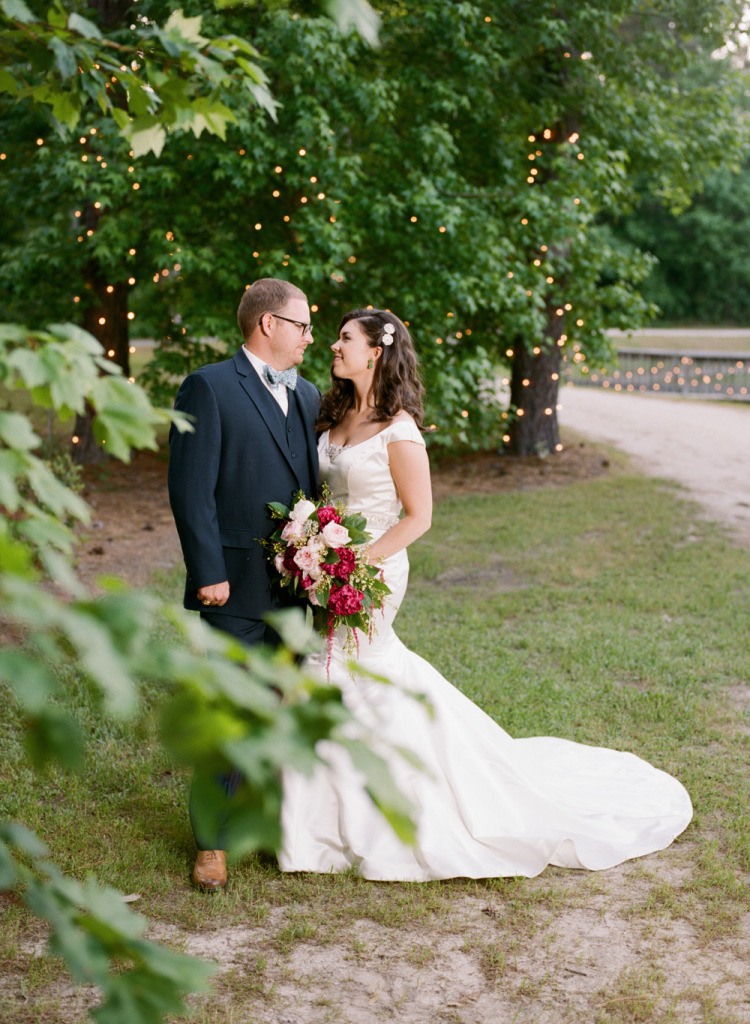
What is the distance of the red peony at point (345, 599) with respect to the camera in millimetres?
3484

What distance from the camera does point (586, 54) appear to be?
11.2 metres

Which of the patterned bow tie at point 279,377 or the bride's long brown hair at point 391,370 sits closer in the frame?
the patterned bow tie at point 279,377

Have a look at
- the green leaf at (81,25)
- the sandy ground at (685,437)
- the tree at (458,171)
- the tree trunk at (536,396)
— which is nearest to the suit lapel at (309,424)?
the green leaf at (81,25)

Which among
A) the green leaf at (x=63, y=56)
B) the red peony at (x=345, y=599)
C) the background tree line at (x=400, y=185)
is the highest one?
the background tree line at (x=400, y=185)

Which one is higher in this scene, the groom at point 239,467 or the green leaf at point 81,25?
the green leaf at point 81,25

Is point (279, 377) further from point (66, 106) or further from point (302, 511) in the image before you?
point (66, 106)

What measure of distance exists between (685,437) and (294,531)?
14.6m

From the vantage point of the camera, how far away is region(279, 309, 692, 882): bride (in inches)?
141

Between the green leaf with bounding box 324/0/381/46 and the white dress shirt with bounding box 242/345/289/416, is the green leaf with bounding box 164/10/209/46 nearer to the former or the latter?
the green leaf with bounding box 324/0/381/46

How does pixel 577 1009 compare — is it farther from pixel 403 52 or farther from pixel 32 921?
pixel 403 52

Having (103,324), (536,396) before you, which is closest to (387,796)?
(103,324)

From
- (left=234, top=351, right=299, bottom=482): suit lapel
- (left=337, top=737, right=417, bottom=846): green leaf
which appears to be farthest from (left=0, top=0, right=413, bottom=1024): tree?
(left=234, top=351, right=299, bottom=482): suit lapel

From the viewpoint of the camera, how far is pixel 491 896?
11.4ft

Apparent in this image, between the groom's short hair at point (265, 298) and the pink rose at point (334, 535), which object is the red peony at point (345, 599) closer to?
the pink rose at point (334, 535)
